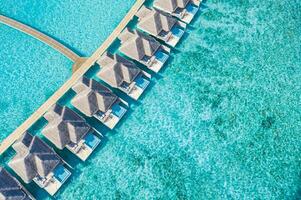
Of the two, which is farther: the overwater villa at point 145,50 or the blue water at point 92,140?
the overwater villa at point 145,50

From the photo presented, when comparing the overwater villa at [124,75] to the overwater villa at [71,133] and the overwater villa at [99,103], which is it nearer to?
the overwater villa at [99,103]

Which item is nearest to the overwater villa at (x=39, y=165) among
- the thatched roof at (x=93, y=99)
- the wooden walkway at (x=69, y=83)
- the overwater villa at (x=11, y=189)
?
the overwater villa at (x=11, y=189)

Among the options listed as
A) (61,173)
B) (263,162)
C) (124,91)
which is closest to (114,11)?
(124,91)

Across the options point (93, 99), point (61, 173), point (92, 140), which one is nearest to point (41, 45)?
point (93, 99)

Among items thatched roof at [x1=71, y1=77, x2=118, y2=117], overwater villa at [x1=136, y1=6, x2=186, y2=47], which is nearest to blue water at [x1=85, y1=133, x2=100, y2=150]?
thatched roof at [x1=71, y1=77, x2=118, y2=117]

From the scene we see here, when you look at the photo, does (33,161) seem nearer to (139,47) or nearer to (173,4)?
(139,47)

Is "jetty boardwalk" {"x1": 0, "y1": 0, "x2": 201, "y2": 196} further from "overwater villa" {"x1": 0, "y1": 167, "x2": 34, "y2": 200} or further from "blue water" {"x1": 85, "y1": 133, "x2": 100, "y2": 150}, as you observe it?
"overwater villa" {"x1": 0, "y1": 167, "x2": 34, "y2": 200}
